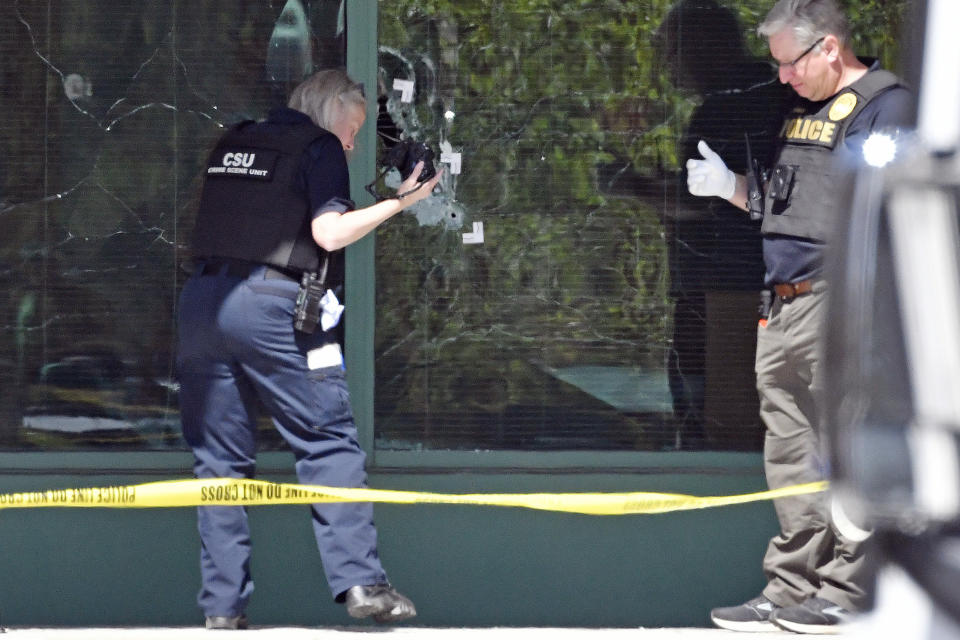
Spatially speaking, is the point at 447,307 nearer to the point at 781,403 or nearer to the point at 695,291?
the point at 695,291

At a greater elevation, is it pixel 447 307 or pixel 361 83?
pixel 361 83

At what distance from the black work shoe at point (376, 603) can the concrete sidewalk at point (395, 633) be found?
175mm

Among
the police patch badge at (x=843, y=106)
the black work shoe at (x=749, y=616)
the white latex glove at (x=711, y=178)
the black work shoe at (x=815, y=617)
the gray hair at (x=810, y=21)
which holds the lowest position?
the black work shoe at (x=749, y=616)

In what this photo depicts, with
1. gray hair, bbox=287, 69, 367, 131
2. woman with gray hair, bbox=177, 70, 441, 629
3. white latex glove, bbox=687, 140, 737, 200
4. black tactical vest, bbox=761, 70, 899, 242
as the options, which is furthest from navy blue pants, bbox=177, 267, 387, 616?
black tactical vest, bbox=761, 70, 899, 242

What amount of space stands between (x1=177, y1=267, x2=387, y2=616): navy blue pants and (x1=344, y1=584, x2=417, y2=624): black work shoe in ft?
0.10

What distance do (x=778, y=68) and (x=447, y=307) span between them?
1522 mm

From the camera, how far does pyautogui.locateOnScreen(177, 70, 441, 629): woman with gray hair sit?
4641 mm

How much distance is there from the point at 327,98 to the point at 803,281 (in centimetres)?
169

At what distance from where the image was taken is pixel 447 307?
5477mm

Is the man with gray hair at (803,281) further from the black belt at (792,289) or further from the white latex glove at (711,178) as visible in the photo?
the white latex glove at (711,178)

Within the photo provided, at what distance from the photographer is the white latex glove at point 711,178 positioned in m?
5.12

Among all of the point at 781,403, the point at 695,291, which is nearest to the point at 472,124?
the point at 695,291

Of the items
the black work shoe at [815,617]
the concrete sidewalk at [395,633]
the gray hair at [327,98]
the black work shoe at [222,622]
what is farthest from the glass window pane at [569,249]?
the black work shoe at [222,622]

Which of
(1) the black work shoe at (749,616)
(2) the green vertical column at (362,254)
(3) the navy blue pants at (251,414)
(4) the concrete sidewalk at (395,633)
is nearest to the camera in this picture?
(3) the navy blue pants at (251,414)
